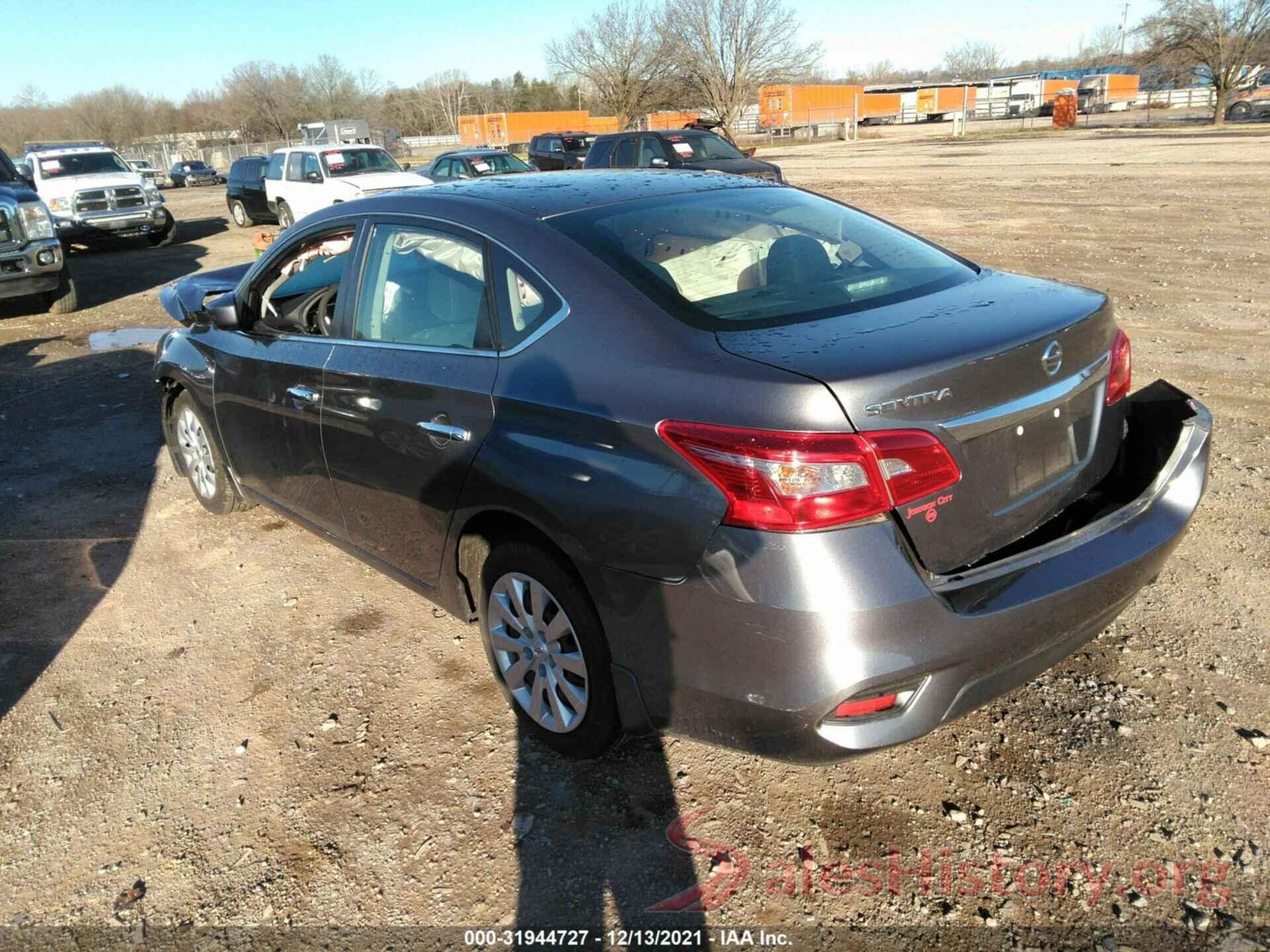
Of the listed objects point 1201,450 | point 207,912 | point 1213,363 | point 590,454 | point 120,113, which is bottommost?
point 207,912

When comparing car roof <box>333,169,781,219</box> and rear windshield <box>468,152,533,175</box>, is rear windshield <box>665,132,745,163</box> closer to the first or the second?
rear windshield <box>468,152,533,175</box>

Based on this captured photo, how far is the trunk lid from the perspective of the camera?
7.14 ft

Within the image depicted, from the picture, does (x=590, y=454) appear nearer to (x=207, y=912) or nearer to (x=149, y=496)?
(x=207, y=912)

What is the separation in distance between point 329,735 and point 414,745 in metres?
0.33

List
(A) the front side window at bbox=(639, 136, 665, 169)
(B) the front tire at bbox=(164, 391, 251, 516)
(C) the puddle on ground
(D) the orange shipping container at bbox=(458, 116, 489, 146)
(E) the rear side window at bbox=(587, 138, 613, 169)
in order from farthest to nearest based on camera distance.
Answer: (D) the orange shipping container at bbox=(458, 116, 489, 146) < (E) the rear side window at bbox=(587, 138, 613, 169) < (A) the front side window at bbox=(639, 136, 665, 169) < (C) the puddle on ground < (B) the front tire at bbox=(164, 391, 251, 516)

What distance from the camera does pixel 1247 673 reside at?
10.2 ft

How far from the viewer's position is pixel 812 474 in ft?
6.84

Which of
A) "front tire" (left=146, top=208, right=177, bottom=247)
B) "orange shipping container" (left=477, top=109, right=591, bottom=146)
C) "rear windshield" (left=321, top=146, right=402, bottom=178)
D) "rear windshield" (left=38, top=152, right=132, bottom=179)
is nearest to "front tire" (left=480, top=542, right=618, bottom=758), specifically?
"rear windshield" (left=321, top=146, right=402, bottom=178)

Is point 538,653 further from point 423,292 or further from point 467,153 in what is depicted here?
point 467,153

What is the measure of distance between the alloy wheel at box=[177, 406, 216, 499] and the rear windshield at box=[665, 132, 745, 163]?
1282cm

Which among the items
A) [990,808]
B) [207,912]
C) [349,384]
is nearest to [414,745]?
[207,912]

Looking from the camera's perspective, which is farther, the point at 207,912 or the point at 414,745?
the point at 414,745

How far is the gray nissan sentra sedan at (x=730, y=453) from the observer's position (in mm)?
2131

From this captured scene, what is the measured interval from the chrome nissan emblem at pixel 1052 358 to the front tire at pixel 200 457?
387 centimetres
